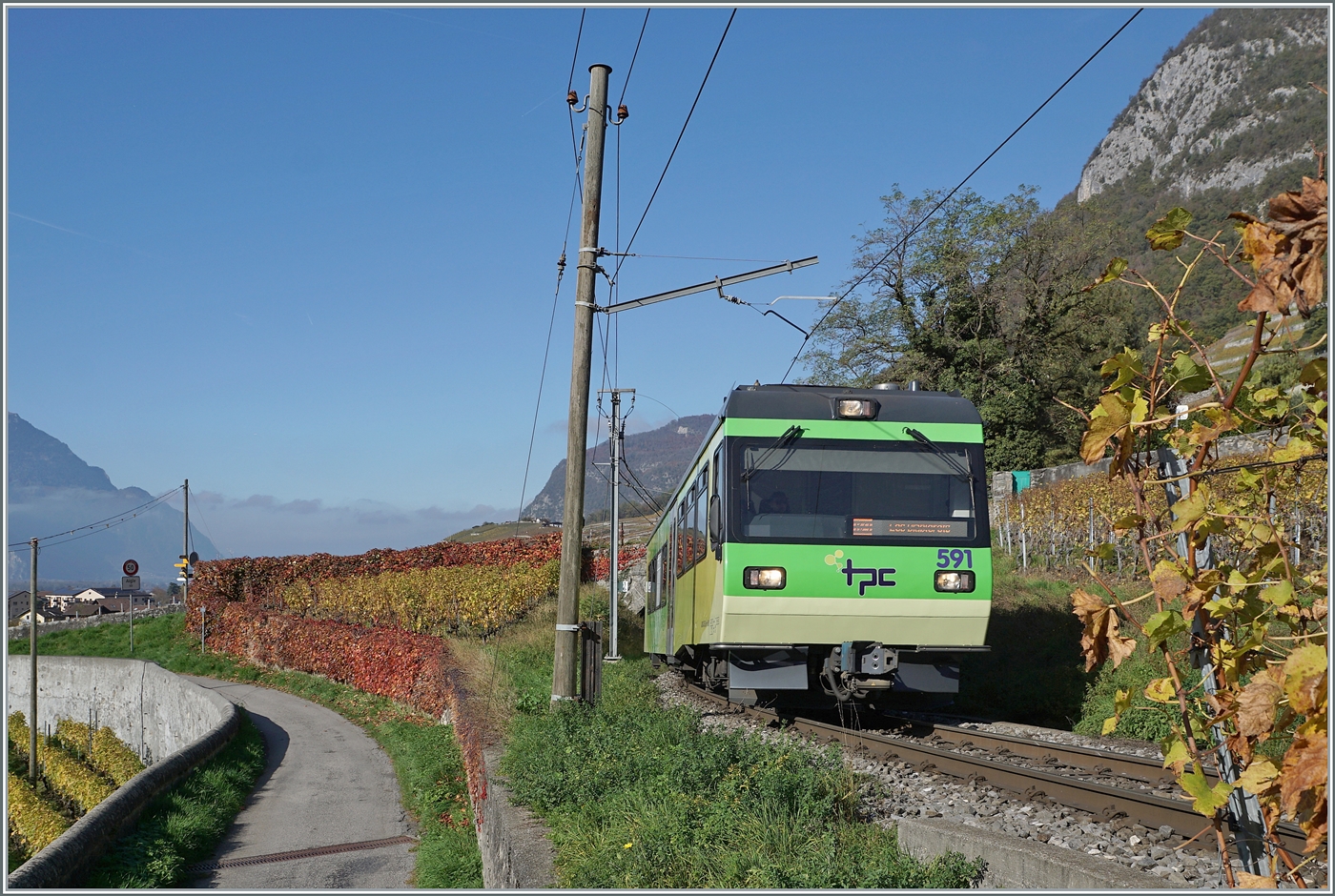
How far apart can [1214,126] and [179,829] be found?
563 feet

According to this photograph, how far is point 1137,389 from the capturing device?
3217mm

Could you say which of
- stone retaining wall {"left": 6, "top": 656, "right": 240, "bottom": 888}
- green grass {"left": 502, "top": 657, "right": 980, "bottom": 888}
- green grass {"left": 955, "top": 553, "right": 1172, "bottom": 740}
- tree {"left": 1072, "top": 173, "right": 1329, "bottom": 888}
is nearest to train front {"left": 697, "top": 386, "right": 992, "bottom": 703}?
green grass {"left": 502, "top": 657, "right": 980, "bottom": 888}

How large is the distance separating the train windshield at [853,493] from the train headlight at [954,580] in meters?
0.30

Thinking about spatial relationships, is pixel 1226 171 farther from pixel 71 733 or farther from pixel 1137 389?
pixel 1137 389

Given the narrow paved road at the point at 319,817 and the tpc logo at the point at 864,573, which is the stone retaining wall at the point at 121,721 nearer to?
the narrow paved road at the point at 319,817

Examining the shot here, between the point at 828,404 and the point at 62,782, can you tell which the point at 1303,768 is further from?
the point at 62,782

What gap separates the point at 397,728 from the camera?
20781 millimetres

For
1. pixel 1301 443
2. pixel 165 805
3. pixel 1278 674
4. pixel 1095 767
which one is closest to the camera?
pixel 1278 674

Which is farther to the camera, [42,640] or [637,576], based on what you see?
[42,640]

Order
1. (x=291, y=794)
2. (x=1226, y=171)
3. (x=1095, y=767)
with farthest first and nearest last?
(x=1226, y=171)
(x=291, y=794)
(x=1095, y=767)

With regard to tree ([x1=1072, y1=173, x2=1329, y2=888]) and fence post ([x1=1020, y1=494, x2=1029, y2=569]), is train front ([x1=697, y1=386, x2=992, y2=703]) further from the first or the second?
fence post ([x1=1020, y1=494, x2=1029, y2=569])

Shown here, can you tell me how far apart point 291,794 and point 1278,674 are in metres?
14.9

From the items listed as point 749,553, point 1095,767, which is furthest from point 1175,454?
point 749,553

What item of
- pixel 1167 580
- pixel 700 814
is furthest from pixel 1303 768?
pixel 700 814
